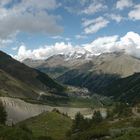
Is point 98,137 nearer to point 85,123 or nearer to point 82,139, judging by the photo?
point 82,139

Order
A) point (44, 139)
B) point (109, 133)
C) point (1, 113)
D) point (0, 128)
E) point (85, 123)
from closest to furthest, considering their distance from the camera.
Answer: point (0, 128) < point (44, 139) < point (109, 133) < point (85, 123) < point (1, 113)

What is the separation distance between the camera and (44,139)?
155ft

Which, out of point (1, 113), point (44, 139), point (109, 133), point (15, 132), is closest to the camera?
point (15, 132)

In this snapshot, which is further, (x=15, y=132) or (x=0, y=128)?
(x=0, y=128)

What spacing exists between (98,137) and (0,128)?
59.7ft

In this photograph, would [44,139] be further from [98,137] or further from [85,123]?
[85,123]

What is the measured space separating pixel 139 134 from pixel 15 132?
15186mm

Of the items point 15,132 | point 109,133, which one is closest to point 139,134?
point 109,133

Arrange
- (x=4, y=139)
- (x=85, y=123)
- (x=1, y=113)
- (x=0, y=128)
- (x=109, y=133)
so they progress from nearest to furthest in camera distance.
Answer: (x=4, y=139) → (x=0, y=128) → (x=109, y=133) → (x=85, y=123) → (x=1, y=113)

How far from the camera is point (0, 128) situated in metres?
41.8

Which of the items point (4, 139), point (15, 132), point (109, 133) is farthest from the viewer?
point (109, 133)

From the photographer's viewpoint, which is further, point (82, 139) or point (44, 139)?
point (82, 139)

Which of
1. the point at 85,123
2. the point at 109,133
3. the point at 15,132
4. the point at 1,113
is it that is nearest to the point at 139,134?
the point at 109,133

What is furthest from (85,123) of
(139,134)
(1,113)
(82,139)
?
(139,134)
